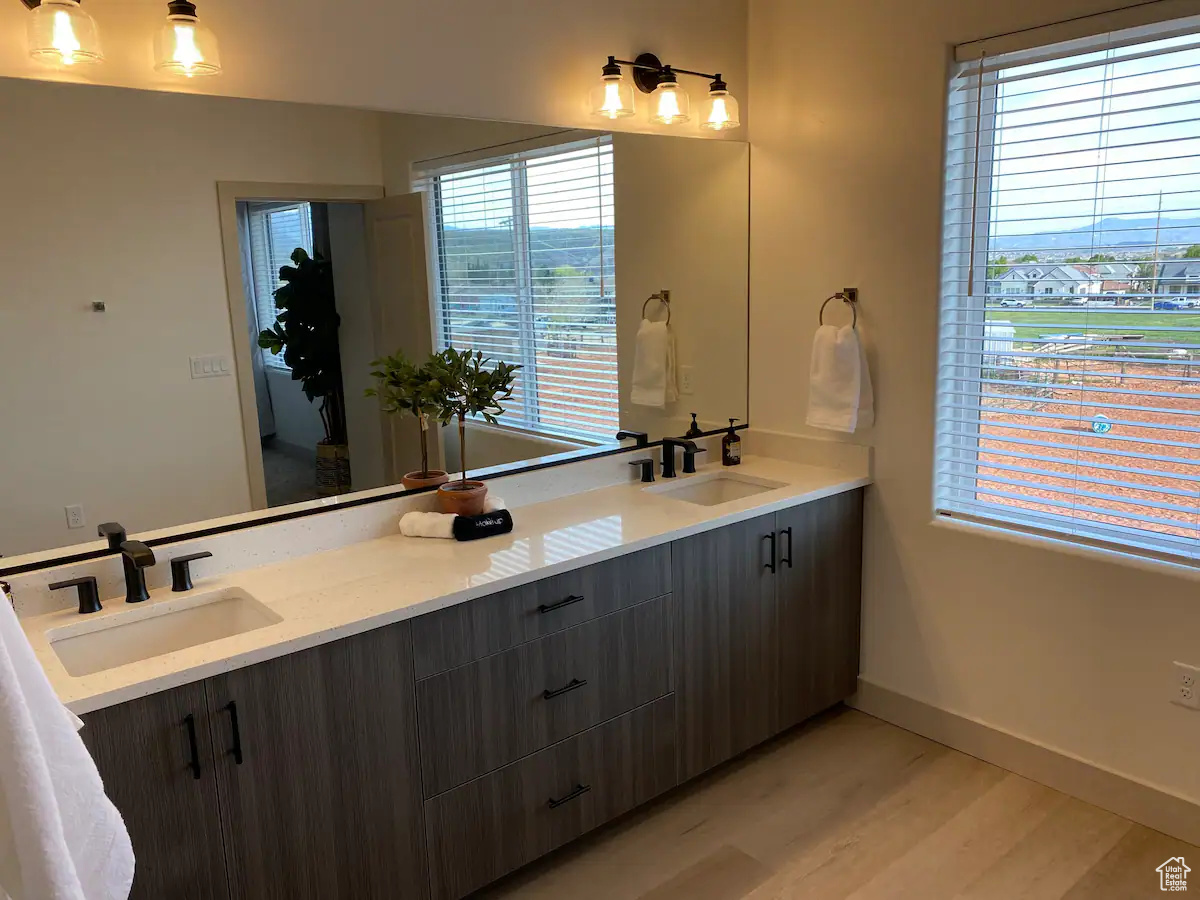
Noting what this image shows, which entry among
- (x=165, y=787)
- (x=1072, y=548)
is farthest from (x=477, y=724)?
(x=1072, y=548)

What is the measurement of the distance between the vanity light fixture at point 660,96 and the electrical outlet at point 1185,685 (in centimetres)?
209

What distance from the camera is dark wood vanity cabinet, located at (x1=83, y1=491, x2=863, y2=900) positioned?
1.68 metres

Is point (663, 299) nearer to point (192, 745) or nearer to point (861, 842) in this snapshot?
point (861, 842)

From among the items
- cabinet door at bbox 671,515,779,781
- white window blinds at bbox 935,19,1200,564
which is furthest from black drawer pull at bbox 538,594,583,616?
white window blinds at bbox 935,19,1200,564

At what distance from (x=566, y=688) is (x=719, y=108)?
1908 millimetres

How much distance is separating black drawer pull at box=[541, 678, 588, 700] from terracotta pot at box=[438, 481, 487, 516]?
20.6 inches

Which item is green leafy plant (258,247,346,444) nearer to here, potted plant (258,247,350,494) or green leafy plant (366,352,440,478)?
potted plant (258,247,350,494)

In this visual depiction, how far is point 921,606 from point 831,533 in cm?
38

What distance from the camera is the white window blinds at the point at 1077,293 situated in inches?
89.0

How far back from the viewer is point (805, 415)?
314cm

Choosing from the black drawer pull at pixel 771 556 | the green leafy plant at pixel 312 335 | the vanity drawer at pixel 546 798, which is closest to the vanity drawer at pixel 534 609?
the vanity drawer at pixel 546 798

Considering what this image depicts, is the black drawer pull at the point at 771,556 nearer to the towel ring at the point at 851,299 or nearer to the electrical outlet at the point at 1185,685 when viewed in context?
the towel ring at the point at 851,299

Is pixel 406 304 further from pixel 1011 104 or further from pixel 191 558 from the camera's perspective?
pixel 1011 104

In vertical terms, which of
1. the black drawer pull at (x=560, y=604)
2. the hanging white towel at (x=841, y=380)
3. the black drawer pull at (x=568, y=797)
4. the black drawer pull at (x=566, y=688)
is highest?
the hanging white towel at (x=841, y=380)
